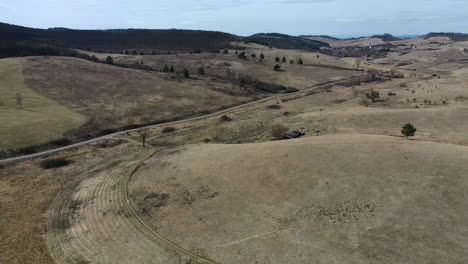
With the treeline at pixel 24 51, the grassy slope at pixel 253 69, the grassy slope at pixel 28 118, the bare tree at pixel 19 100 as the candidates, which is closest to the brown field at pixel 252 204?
the grassy slope at pixel 28 118

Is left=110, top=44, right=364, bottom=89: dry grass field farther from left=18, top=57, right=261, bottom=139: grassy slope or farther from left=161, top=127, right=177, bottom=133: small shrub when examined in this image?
left=161, top=127, right=177, bottom=133: small shrub

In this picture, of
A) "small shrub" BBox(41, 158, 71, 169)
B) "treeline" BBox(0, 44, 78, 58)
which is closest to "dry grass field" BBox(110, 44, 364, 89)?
"treeline" BBox(0, 44, 78, 58)

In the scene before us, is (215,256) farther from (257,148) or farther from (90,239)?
(257,148)

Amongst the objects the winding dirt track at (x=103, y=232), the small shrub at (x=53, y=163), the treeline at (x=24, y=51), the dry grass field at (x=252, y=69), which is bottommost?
the small shrub at (x=53, y=163)

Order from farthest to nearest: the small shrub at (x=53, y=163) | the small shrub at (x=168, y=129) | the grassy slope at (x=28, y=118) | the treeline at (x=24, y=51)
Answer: the treeline at (x=24, y=51), the small shrub at (x=168, y=129), the grassy slope at (x=28, y=118), the small shrub at (x=53, y=163)

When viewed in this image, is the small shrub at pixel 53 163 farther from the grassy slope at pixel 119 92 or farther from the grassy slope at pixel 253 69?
the grassy slope at pixel 253 69

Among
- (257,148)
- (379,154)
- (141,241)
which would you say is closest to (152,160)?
(257,148)
